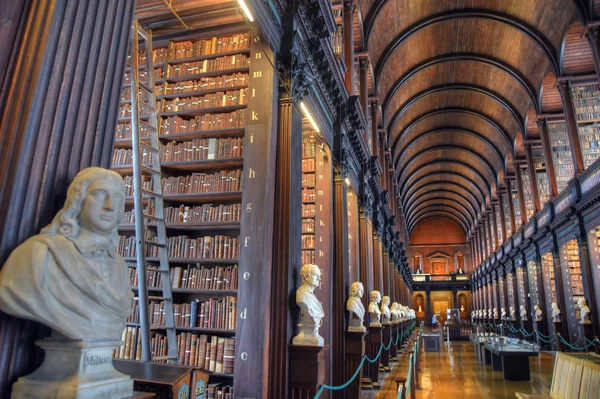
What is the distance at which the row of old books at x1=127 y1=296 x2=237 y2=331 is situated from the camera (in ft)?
12.1

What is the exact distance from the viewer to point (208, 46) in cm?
450

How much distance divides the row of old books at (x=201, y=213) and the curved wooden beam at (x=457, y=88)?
14258mm

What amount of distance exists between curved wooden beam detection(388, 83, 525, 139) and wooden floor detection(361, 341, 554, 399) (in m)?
9.97

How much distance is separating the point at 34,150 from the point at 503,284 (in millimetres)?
23633

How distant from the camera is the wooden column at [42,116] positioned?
1.25 meters

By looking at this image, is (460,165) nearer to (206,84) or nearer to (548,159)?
(548,159)

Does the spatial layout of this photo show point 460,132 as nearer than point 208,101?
No

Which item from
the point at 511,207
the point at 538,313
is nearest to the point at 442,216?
the point at 511,207

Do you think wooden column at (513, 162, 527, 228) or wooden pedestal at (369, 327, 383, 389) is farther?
wooden column at (513, 162, 527, 228)

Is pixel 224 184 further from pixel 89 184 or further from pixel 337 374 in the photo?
pixel 337 374

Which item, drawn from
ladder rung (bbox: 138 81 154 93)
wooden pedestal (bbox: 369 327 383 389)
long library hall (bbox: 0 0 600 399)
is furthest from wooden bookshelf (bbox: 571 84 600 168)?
ladder rung (bbox: 138 81 154 93)

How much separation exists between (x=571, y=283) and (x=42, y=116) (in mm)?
14862

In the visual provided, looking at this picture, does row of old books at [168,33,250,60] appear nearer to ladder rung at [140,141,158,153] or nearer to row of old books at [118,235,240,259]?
ladder rung at [140,141,158,153]

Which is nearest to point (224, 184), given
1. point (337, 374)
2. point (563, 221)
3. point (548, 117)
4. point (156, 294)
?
point (156, 294)
